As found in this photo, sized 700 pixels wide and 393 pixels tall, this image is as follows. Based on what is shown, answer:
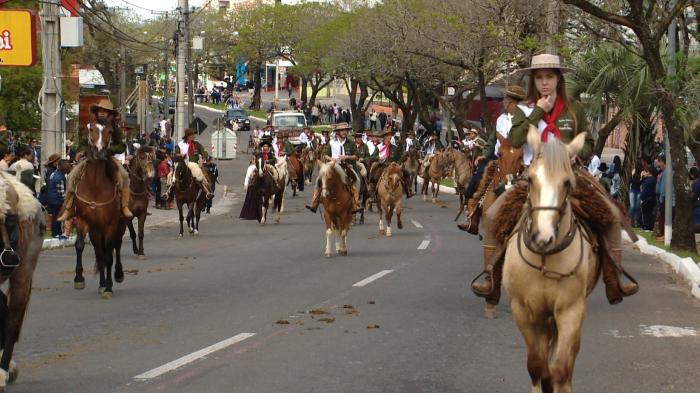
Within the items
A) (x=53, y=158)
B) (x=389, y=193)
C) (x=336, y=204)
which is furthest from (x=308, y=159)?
(x=336, y=204)

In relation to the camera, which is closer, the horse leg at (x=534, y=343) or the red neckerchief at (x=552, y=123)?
the horse leg at (x=534, y=343)

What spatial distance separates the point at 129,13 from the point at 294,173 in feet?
223

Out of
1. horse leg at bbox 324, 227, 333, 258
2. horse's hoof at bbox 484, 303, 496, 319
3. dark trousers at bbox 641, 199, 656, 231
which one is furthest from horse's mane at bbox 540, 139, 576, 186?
dark trousers at bbox 641, 199, 656, 231

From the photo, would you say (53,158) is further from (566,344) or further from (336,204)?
(566,344)

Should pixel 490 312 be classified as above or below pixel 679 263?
above

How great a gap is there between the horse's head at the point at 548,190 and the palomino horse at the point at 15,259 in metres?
4.14

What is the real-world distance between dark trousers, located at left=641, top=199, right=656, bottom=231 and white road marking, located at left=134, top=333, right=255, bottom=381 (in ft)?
61.3

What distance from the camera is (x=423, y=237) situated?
26875 millimetres

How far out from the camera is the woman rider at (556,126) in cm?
942

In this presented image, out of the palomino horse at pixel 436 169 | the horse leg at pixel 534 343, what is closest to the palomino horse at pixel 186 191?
the palomino horse at pixel 436 169

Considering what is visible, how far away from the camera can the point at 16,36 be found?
27.1 meters

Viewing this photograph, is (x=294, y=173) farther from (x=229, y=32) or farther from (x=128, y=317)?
(x=229, y=32)

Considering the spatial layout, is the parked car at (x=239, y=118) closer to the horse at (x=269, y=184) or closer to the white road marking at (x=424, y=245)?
the horse at (x=269, y=184)

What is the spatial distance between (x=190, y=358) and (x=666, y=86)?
13.4 m
